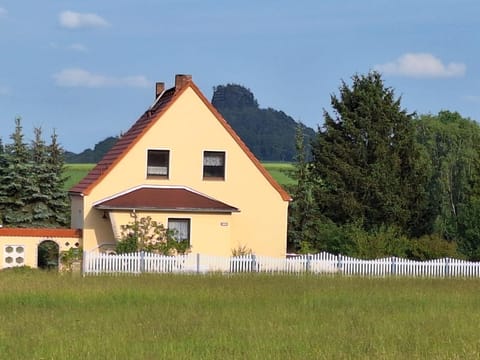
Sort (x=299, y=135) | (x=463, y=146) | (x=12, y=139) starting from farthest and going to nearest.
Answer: (x=463, y=146), (x=299, y=135), (x=12, y=139)

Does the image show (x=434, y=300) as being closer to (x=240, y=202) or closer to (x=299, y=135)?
(x=240, y=202)

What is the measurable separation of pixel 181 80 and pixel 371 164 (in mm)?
8705

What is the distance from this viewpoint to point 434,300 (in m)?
23.5

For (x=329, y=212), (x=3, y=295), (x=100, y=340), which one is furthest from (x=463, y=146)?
(x=100, y=340)

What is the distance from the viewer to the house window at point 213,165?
38531mm

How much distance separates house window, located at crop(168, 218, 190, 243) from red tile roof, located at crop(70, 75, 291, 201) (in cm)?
324

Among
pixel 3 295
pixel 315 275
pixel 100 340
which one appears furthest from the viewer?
pixel 315 275

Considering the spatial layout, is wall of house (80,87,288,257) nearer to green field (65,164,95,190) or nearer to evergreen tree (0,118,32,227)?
evergreen tree (0,118,32,227)

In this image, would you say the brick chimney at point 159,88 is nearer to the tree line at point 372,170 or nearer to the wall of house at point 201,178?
the wall of house at point 201,178

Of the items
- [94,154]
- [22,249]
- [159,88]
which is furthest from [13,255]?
[94,154]

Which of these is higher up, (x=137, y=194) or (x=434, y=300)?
(x=137, y=194)

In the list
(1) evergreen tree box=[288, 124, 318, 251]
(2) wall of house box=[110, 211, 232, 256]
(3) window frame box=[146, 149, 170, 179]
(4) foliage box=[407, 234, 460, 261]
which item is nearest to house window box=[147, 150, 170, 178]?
(3) window frame box=[146, 149, 170, 179]

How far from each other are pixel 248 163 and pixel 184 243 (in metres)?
4.92

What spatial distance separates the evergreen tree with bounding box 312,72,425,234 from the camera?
41.2 m
